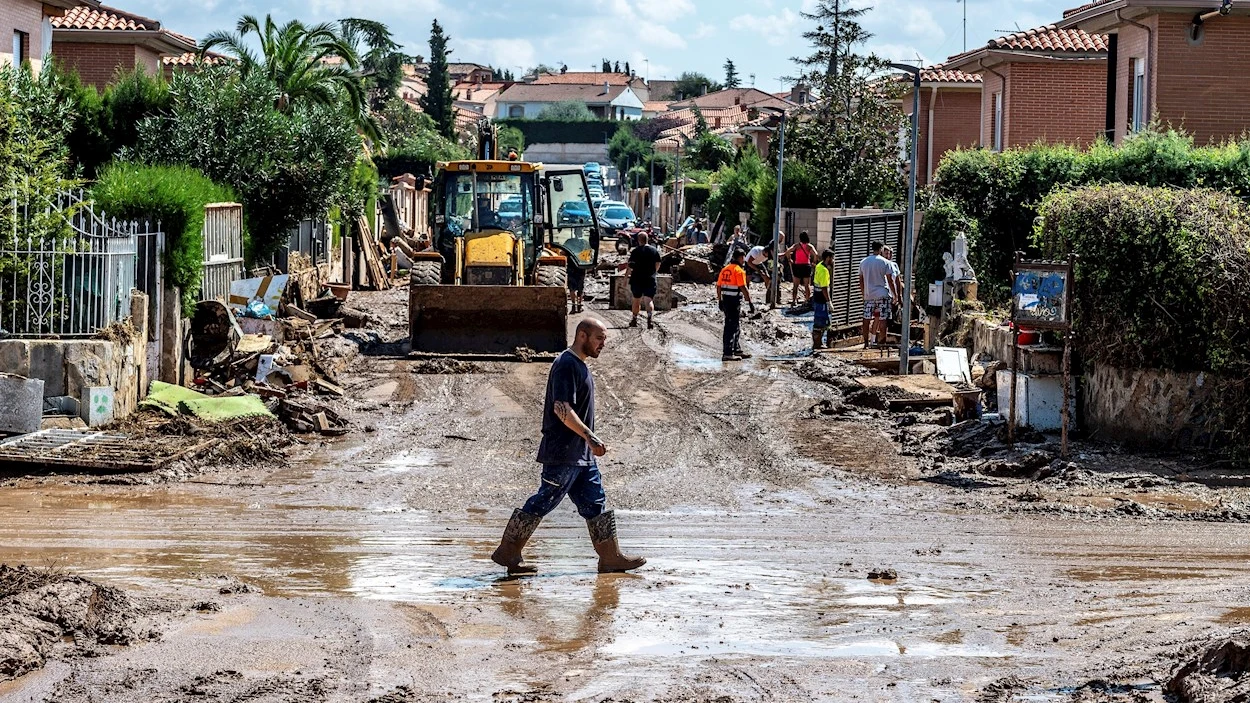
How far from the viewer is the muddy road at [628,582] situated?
22.2 ft

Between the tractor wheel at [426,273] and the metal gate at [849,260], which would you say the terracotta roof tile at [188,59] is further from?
the metal gate at [849,260]

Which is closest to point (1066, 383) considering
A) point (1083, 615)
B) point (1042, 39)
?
point (1083, 615)

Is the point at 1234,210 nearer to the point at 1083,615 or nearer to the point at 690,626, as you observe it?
the point at 1083,615

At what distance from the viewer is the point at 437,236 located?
23.9 m

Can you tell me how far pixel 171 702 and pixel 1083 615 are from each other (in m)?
4.92

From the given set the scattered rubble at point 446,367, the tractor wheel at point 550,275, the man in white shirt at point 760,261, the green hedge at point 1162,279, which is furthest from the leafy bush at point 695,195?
the green hedge at point 1162,279

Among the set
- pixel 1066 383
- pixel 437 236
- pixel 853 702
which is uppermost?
pixel 437 236

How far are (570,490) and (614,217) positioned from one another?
50.9m

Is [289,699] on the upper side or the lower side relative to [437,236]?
lower

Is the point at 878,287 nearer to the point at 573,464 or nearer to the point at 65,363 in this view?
the point at 65,363

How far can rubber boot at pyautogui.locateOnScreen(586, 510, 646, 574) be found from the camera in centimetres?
901

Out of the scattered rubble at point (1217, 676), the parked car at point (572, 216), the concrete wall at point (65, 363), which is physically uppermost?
the parked car at point (572, 216)

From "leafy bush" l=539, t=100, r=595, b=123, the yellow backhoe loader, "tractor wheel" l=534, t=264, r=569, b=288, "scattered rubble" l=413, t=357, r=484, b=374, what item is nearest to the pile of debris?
"scattered rubble" l=413, t=357, r=484, b=374

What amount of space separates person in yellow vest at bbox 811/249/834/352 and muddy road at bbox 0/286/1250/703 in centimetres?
794
